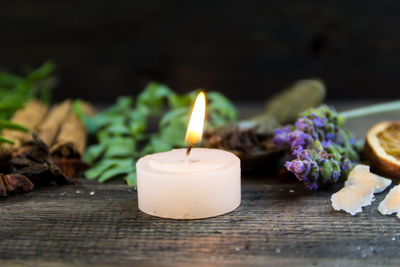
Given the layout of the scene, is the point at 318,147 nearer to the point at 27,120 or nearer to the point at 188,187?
the point at 188,187

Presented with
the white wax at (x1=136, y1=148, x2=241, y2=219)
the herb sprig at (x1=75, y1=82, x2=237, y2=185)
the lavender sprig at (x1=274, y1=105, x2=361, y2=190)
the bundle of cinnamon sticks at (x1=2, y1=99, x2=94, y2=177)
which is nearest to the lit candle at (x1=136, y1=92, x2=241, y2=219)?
the white wax at (x1=136, y1=148, x2=241, y2=219)

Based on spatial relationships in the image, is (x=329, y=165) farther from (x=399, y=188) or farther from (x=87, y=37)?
(x=87, y=37)

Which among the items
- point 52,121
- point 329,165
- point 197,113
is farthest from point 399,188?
point 52,121

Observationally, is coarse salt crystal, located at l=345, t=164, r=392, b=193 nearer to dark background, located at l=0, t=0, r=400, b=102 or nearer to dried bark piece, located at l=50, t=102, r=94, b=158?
dried bark piece, located at l=50, t=102, r=94, b=158

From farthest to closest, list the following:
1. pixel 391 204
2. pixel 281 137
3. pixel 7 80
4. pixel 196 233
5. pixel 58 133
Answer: pixel 7 80 → pixel 58 133 → pixel 281 137 → pixel 391 204 → pixel 196 233

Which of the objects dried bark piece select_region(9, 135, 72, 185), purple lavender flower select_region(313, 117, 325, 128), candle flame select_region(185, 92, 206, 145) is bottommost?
dried bark piece select_region(9, 135, 72, 185)

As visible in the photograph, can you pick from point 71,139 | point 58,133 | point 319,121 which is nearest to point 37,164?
point 71,139

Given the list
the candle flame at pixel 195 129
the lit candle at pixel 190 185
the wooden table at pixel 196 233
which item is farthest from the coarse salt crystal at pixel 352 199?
the candle flame at pixel 195 129
